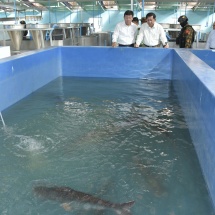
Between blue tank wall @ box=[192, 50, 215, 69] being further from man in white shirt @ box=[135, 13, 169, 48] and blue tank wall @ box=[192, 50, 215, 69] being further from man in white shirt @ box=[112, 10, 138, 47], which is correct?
man in white shirt @ box=[112, 10, 138, 47]

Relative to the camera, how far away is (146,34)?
5.61m

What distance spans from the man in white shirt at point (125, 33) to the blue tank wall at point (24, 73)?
1.48m

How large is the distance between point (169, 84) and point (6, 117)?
349cm

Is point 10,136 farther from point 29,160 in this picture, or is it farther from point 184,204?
point 184,204

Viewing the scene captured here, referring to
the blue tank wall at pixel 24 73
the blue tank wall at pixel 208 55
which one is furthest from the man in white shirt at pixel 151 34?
the blue tank wall at pixel 24 73

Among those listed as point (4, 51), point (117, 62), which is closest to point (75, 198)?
point (4, 51)

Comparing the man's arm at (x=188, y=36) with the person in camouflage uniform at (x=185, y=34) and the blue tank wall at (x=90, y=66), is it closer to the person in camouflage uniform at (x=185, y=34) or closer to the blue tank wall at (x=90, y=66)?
the person in camouflage uniform at (x=185, y=34)

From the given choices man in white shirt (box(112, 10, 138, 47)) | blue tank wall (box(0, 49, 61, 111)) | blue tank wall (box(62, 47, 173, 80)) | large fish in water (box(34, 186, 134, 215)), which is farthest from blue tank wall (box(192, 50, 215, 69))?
large fish in water (box(34, 186, 134, 215))

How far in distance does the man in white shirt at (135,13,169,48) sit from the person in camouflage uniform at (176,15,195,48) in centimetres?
43

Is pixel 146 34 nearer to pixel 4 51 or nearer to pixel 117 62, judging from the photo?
pixel 117 62

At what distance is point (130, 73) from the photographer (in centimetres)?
599

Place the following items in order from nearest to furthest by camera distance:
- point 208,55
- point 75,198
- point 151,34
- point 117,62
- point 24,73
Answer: point 75,198
point 24,73
point 208,55
point 151,34
point 117,62

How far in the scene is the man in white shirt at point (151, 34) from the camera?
524cm

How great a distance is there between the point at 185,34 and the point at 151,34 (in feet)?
2.45
